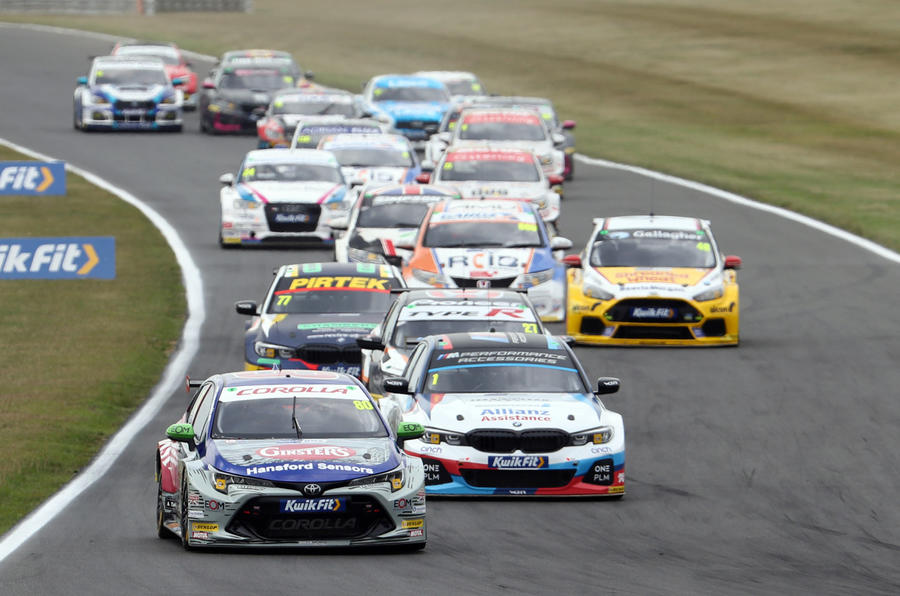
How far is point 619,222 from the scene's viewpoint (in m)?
26.4

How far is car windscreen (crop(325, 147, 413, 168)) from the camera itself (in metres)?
35.9

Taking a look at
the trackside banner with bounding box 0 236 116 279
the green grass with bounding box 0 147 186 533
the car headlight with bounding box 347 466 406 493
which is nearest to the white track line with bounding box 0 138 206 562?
the green grass with bounding box 0 147 186 533

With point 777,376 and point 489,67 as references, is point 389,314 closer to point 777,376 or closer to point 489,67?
point 777,376

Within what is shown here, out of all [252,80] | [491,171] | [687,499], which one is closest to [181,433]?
[687,499]

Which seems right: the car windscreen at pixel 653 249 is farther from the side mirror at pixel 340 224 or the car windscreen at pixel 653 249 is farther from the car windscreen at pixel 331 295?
the side mirror at pixel 340 224

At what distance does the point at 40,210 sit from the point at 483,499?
24.6 m

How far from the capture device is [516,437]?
1576 centimetres

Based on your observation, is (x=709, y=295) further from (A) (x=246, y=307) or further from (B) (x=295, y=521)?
(B) (x=295, y=521)

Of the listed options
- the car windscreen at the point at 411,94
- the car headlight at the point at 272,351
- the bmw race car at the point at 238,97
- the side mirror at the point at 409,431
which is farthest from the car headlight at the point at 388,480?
the bmw race car at the point at 238,97

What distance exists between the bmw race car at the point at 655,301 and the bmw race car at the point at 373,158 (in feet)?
34.2

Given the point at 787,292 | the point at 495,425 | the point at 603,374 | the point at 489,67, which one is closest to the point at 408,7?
the point at 489,67

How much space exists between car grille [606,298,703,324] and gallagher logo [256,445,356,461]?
11228 mm

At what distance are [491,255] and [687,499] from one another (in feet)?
34.3

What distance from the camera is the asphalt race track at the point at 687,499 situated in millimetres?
12305
